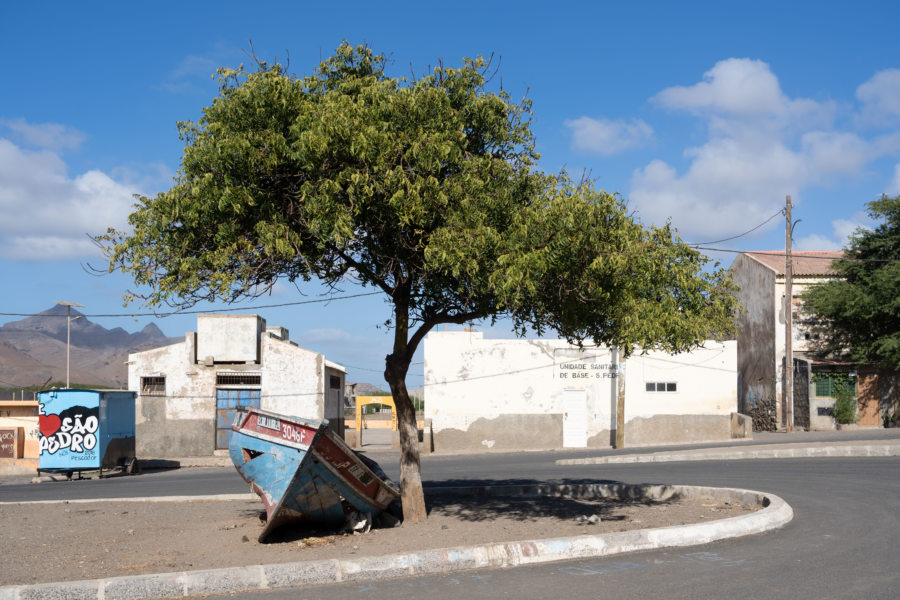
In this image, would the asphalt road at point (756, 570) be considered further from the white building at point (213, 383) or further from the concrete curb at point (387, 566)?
the white building at point (213, 383)

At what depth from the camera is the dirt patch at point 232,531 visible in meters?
8.27

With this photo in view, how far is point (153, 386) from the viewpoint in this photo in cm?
3206

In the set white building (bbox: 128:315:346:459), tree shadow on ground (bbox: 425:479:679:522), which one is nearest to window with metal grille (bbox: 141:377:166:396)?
white building (bbox: 128:315:346:459)

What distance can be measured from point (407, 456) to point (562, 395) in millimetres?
23392

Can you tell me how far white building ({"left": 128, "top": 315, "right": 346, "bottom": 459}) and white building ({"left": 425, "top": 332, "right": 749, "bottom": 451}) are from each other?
217 inches

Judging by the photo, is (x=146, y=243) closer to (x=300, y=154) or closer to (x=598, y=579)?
(x=300, y=154)

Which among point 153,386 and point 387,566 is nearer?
point 387,566

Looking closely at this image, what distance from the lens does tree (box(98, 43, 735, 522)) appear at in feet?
28.8

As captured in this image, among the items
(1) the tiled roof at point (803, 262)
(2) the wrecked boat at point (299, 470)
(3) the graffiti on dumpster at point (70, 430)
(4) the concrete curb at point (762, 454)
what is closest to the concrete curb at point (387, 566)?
(2) the wrecked boat at point (299, 470)

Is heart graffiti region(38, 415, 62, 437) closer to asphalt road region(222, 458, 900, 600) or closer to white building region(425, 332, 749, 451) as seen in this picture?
white building region(425, 332, 749, 451)

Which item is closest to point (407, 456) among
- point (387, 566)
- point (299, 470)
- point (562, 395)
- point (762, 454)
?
point (299, 470)

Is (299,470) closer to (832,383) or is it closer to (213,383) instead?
(213,383)

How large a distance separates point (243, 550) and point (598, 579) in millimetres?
4079

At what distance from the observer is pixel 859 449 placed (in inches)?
802
